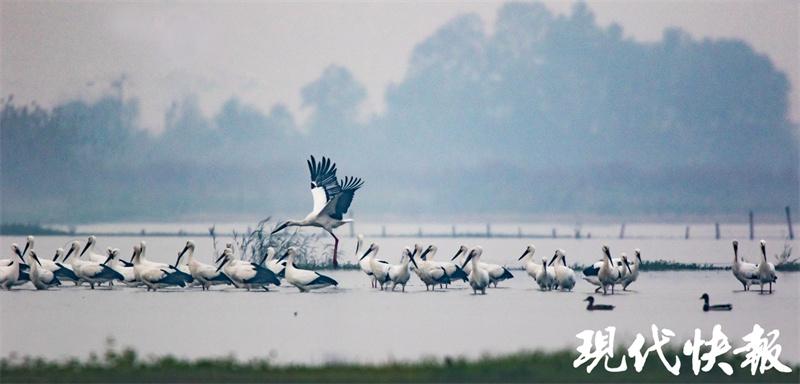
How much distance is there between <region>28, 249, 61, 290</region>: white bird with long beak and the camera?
68.3ft

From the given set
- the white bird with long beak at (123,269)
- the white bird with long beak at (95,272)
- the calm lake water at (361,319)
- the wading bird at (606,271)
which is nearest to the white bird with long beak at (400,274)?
the calm lake water at (361,319)

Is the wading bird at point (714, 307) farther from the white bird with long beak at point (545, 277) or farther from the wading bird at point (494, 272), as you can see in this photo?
the wading bird at point (494, 272)

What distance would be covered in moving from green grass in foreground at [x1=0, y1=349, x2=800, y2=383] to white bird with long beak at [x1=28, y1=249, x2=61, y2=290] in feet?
23.1

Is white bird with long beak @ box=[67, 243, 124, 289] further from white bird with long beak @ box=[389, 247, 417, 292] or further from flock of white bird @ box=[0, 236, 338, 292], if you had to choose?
white bird with long beak @ box=[389, 247, 417, 292]

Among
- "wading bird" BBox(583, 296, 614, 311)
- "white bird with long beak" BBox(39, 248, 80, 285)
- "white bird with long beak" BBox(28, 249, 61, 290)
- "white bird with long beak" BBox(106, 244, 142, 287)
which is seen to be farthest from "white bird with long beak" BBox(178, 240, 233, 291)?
"wading bird" BBox(583, 296, 614, 311)

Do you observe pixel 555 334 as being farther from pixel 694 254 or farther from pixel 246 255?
pixel 694 254

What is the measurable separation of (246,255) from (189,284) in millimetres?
3257

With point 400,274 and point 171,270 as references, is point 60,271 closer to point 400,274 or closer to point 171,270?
point 171,270

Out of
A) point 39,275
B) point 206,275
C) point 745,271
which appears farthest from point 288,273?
point 745,271

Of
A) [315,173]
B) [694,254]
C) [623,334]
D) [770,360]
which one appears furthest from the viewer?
[694,254]

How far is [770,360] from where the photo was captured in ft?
46.8

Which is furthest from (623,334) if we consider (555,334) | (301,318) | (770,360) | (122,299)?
(122,299)

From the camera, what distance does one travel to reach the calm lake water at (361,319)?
15594 millimetres

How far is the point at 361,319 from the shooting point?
17984 millimetres
